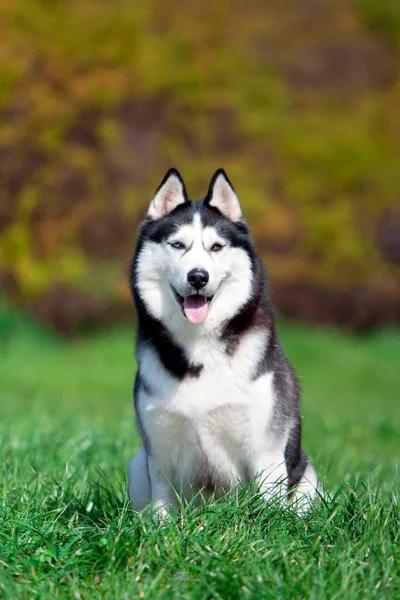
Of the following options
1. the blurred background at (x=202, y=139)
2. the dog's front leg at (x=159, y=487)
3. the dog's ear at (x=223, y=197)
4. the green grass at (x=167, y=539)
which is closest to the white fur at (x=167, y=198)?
the dog's ear at (x=223, y=197)

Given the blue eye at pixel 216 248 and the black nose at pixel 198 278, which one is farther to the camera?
the blue eye at pixel 216 248

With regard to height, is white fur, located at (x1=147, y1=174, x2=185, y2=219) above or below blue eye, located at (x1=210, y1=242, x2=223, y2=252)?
above

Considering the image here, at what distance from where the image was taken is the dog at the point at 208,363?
322cm

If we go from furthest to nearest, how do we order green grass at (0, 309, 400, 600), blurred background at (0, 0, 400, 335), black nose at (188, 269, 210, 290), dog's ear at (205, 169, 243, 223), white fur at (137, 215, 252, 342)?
blurred background at (0, 0, 400, 335) → dog's ear at (205, 169, 243, 223) → white fur at (137, 215, 252, 342) → black nose at (188, 269, 210, 290) → green grass at (0, 309, 400, 600)

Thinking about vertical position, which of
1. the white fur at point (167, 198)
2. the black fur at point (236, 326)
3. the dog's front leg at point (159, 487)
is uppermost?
the white fur at point (167, 198)

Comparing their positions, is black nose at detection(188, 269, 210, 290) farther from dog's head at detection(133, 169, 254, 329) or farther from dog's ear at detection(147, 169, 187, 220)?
dog's ear at detection(147, 169, 187, 220)

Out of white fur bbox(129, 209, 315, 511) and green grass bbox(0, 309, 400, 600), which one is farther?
white fur bbox(129, 209, 315, 511)

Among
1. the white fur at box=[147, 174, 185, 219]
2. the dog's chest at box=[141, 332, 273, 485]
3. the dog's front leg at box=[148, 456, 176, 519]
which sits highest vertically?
the white fur at box=[147, 174, 185, 219]

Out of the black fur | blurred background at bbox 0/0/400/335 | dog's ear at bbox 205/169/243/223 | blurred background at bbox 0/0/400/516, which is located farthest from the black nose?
blurred background at bbox 0/0/400/335

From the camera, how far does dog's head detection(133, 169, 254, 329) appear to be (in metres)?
3.25

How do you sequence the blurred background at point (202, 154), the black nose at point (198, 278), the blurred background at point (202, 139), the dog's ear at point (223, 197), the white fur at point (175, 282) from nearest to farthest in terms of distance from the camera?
the black nose at point (198, 278) → the white fur at point (175, 282) → the dog's ear at point (223, 197) → the blurred background at point (202, 154) → the blurred background at point (202, 139)

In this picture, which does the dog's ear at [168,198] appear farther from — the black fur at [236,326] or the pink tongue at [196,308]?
the pink tongue at [196,308]

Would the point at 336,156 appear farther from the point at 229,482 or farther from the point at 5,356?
the point at 229,482

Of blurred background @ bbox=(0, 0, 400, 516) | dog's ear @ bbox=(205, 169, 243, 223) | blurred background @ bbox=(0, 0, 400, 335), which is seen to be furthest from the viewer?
blurred background @ bbox=(0, 0, 400, 335)
